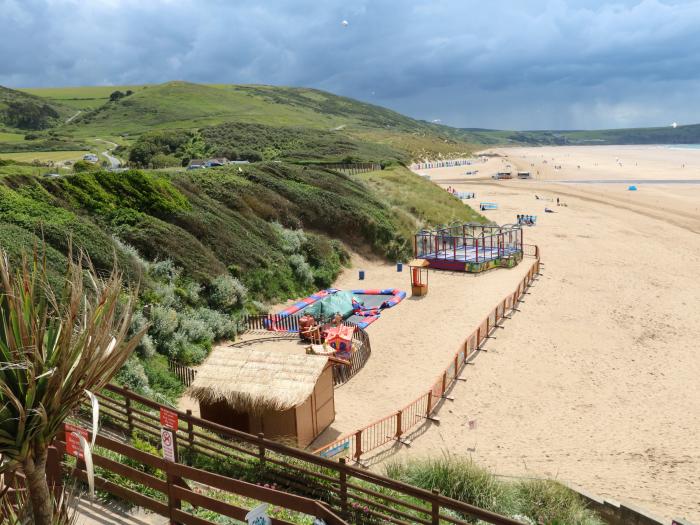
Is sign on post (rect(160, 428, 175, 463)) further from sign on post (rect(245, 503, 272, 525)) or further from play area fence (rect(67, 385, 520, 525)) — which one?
sign on post (rect(245, 503, 272, 525))

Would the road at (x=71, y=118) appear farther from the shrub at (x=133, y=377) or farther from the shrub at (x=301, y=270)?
the shrub at (x=133, y=377)

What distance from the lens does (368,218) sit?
32.7m

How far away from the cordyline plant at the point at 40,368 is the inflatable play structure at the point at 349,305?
51.7 ft

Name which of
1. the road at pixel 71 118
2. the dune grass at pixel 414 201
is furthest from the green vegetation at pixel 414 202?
the road at pixel 71 118

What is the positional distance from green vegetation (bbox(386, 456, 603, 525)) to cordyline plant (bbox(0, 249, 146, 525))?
6416 mm

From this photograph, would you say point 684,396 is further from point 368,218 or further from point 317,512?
point 368,218

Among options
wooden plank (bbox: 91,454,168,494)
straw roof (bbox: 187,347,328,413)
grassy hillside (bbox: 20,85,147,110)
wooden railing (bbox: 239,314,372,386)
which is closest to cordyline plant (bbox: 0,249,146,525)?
wooden plank (bbox: 91,454,168,494)

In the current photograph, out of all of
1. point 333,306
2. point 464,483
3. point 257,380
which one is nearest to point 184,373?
point 257,380

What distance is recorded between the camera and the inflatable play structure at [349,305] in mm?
20266

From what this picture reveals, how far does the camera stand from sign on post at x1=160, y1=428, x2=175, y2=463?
658cm

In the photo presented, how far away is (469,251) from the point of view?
30984 mm

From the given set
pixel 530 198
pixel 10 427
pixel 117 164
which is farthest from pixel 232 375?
pixel 530 198

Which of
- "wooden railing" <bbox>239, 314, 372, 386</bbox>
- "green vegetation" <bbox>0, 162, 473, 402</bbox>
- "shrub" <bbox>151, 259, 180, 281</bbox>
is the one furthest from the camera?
"shrub" <bbox>151, 259, 180, 281</bbox>

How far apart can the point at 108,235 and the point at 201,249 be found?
3.74m
